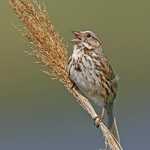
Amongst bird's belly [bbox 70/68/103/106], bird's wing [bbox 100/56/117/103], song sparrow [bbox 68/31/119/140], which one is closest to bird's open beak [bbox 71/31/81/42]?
song sparrow [bbox 68/31/119/140]

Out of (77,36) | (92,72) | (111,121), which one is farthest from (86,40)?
(111,121)

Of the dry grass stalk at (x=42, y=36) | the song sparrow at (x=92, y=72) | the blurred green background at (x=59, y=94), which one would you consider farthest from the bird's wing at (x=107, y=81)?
the blurred green background at (x=59, y=94)

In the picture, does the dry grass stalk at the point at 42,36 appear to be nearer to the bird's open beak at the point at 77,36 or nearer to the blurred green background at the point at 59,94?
the bird's open beak at the point at 77,36

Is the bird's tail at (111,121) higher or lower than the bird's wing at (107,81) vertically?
lower

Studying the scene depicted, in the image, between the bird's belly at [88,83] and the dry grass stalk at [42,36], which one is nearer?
the dry grass stalk at [42,36]

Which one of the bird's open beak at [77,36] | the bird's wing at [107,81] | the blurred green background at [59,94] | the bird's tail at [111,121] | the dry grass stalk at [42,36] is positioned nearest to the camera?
the dry grass stalk at [42,36]

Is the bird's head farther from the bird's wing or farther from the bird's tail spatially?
the bird's tail

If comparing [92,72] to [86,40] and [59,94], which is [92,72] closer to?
[86,40]

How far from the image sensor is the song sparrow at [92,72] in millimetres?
3826

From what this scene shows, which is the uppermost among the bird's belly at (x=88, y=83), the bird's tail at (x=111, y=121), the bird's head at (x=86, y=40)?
the bird's head at (x=86, y=40)

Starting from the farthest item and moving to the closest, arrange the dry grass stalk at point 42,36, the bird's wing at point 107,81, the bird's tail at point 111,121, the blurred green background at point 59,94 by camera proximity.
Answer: the blurred green background at point 59,94
the bird's wing at point 107,81
the bird's tail at point 111,121
the dry grass stalk at point 42,36

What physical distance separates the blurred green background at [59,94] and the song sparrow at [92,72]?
7.43 ft

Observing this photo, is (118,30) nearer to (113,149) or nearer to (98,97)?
(98,97)

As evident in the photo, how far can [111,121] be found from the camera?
12.1 feet
